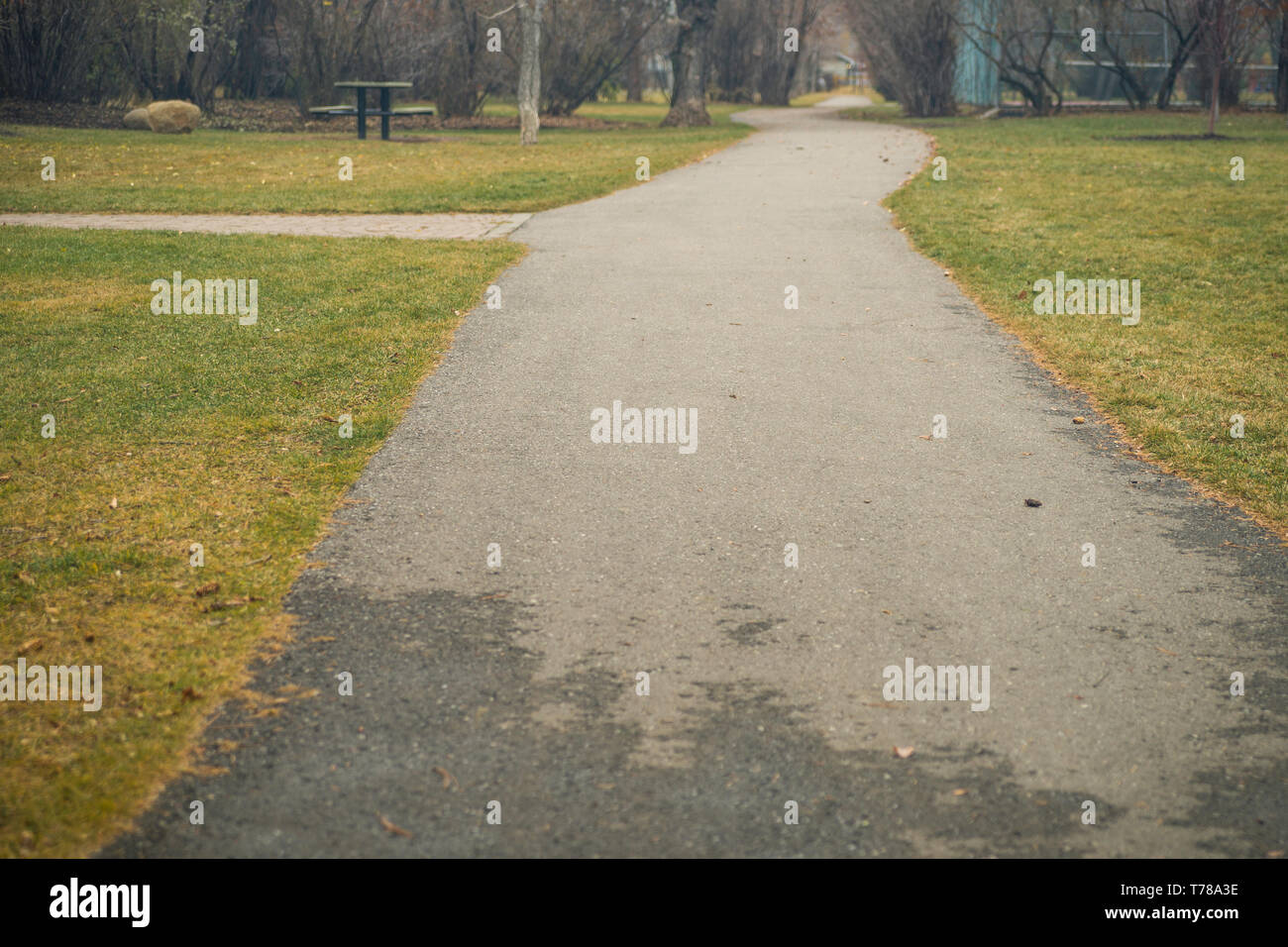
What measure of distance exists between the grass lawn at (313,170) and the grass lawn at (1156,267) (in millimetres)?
5285

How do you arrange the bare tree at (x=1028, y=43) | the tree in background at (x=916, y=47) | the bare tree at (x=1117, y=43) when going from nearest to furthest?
the tree in background at (x=916, y=47) → the bare tree at (x=1028, y=43) → the bare tree at (x=1117, y=43)

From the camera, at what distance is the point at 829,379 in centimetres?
805

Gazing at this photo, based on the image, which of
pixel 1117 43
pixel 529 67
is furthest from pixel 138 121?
pixel 1117 43

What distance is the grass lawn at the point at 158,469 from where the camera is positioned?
12.3ft

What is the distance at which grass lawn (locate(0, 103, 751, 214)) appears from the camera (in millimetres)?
15672

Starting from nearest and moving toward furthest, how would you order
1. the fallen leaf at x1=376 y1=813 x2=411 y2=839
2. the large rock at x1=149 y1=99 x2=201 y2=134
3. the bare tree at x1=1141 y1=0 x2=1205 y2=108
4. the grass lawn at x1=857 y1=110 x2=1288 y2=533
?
the fallen leaf at x1=376 y1=813 x2=411 y2=839 → the grass lawn at x1=857 y1=110 x2=1288 y2=533 → the large rock at x1=149 y1=99 x2=201 y2=134 → the bare tree at x1=1141 y1=0 x2=1205 y2=108

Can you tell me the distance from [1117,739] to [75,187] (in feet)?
55.7

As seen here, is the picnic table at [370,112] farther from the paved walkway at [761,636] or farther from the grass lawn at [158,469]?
the paved walkway at [761,636]

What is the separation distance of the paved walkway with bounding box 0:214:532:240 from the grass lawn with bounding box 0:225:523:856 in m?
1.87

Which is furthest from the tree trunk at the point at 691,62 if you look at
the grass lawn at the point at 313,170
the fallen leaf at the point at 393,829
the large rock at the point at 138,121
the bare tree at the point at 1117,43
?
the fallen leaf at the point at 393,829

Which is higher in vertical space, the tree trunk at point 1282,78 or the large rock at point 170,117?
the tree trunk at point 1282,78

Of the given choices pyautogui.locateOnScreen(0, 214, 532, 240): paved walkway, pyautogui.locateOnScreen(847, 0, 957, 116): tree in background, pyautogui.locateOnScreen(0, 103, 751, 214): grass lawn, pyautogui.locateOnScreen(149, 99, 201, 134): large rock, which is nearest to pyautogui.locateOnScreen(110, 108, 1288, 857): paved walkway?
pyautogui.locateOnScreen(0, 214, 532, 240): paved walkway

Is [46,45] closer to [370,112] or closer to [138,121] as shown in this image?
[138,121]

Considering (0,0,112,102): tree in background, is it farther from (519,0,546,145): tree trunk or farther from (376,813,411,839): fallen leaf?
(376,813,411,839): fallen leaf
